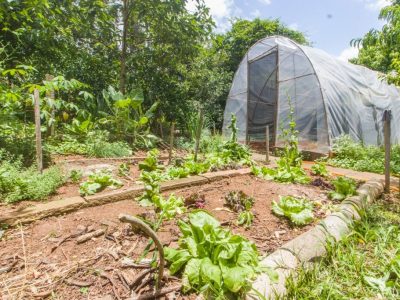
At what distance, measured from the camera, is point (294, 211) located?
8.48ft

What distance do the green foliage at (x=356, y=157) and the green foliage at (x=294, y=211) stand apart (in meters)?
4.23

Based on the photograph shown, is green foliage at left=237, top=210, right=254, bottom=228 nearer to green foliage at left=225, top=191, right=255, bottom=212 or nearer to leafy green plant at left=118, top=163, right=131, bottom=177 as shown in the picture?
green foliage at left=225, top=191, right=255, bottom=212

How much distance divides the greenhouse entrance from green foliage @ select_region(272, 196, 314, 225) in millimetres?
5801

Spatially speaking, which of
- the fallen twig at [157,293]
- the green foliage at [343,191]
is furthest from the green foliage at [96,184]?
the green foliage at [343,191]

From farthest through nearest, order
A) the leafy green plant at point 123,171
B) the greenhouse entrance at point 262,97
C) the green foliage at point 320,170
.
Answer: the greenhouse entrance at point 262,97 → the green foliage at point 320,170 → the leafy green plant at point 123,171

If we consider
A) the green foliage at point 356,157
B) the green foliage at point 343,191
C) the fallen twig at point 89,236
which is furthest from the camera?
the green foliage at point 356,157

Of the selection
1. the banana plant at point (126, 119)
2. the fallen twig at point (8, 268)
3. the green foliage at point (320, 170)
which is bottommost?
the fallen twig at point (8, 268)

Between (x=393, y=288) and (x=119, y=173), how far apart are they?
336 cm

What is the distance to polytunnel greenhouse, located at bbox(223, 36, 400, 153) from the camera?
7.07 metres

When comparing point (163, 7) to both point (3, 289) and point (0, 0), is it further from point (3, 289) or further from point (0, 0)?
point (3, 289)

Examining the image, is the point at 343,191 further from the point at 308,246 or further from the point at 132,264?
the point at 132,264

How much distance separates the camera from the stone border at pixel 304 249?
4.96ft

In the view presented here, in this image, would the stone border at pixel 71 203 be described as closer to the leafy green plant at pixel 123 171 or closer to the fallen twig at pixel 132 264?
the leafy green plant at pixel 123 171

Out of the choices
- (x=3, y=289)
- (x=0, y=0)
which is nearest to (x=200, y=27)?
(x=0, y=0)
